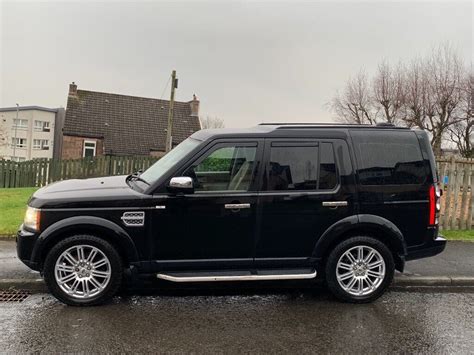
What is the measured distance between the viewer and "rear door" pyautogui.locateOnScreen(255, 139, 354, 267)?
16.8 feet

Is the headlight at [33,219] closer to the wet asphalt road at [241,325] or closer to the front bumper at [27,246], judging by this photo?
the front bumper at [27,246]

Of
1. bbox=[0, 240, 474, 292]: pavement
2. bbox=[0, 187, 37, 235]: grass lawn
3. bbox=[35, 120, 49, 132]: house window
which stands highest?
bbox=[35, 120, 49, 132]: house window

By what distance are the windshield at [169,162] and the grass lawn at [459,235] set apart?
5.79m

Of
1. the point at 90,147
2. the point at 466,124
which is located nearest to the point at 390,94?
the point at 466,124

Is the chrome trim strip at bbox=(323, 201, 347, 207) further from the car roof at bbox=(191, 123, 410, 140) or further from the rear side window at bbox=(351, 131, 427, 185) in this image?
the car roof at bbox=(191, 123, 410, 140)

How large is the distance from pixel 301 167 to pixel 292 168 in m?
0.11

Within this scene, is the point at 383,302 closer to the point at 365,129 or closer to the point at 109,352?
the point at 365,129

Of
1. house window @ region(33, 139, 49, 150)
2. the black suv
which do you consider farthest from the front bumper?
house window @ region(33, 139, 49, 150)

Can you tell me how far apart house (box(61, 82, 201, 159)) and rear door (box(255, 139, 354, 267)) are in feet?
105

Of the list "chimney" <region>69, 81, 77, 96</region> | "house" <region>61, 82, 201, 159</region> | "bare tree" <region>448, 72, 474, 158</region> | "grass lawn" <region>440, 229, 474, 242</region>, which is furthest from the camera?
"chimney" <region>69, 81, 77, 96</region>

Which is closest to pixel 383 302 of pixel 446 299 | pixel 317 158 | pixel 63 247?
pixel 446 299

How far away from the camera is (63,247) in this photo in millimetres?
4816

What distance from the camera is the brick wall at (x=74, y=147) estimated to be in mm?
37188

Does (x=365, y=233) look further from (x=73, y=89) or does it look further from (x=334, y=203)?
(x=73, y=89)
